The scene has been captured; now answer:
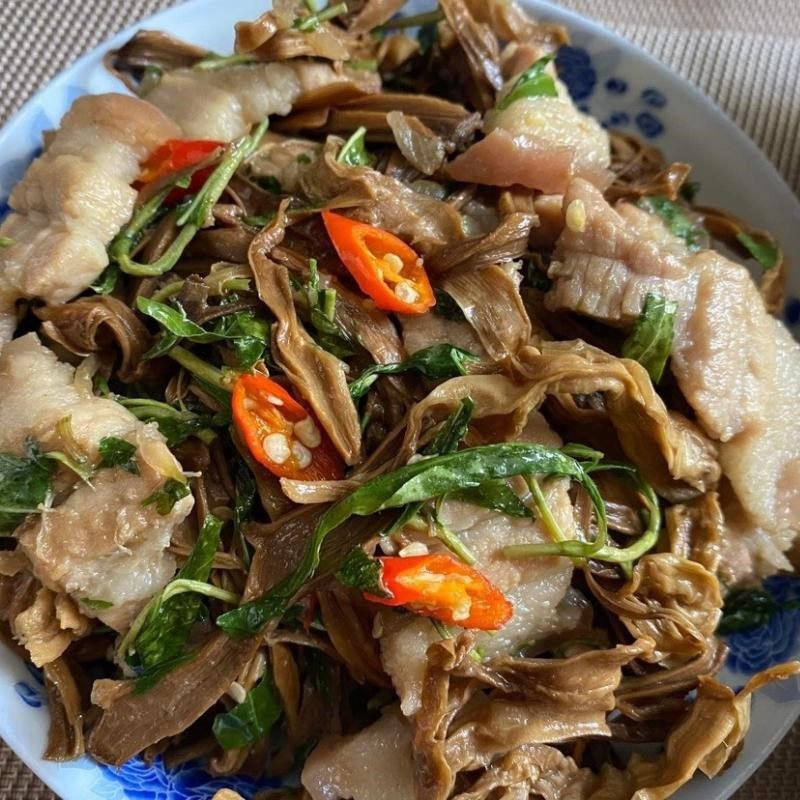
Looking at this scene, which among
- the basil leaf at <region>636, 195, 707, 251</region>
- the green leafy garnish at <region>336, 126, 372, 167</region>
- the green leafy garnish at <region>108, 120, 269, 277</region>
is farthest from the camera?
the basil leaf at <region>636, 195, 707, 251</region>

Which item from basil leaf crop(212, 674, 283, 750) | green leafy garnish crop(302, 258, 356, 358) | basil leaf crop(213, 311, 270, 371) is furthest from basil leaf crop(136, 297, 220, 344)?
basil leaf crop(212, 674, 283, 750)

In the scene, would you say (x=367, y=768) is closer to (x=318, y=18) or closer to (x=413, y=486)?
(x=413, y=486)

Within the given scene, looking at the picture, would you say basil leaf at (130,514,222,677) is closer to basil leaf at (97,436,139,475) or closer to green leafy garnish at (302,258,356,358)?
basil leaf at (97,436,139,475)

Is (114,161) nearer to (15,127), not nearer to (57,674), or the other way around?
(15,127)

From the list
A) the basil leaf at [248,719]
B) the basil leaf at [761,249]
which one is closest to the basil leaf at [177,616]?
the basil leaf at [248,719]

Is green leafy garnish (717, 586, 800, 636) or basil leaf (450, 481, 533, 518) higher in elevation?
basil leaf (450, 481, 533, 518)

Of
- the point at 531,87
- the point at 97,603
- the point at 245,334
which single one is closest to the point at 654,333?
the point at 531,87
